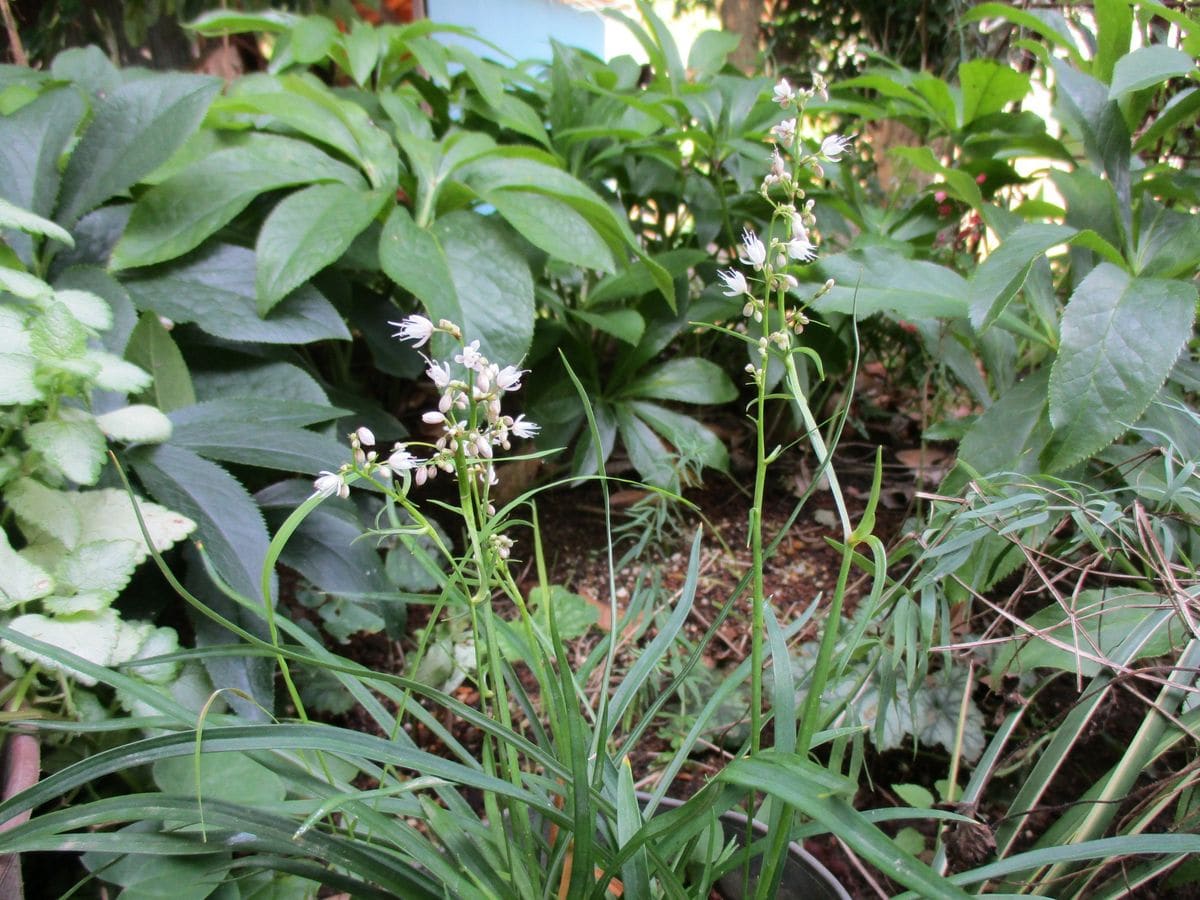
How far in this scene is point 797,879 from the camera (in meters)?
0.62

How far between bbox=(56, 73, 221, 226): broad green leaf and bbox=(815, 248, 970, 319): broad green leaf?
78 cm

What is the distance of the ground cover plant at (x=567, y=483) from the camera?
1.53 feet

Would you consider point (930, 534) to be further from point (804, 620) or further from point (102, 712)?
point (102, 712)

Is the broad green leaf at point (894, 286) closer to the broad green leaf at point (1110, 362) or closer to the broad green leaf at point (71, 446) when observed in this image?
the broad green leaf at point (1110, 362)

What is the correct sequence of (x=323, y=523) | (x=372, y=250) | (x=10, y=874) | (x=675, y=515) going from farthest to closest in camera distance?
(x=675, y=515)
(x=372, y=250)
(x=323, y=523)
(x=10, y=874)

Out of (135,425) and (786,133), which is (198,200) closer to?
(135,425)

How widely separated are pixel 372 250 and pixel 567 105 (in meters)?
0.50

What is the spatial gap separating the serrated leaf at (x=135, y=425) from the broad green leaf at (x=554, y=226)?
47 cm

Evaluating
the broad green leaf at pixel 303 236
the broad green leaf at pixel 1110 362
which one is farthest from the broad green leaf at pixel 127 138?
the broad green leaf at pixel 1110 362

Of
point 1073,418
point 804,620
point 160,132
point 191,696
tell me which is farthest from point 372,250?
point 1073,418

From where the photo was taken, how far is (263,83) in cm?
114

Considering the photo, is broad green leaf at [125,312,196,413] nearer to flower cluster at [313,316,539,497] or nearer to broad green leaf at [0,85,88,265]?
broad green leaf at [0,85,88,265]

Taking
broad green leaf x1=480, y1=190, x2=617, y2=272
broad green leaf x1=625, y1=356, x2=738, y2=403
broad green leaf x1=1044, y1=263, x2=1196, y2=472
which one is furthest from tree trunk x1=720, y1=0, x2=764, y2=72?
broad green leaf x1=1044, y1=263, x2=1196, y2=472

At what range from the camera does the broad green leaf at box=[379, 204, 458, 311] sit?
880 millimetres
